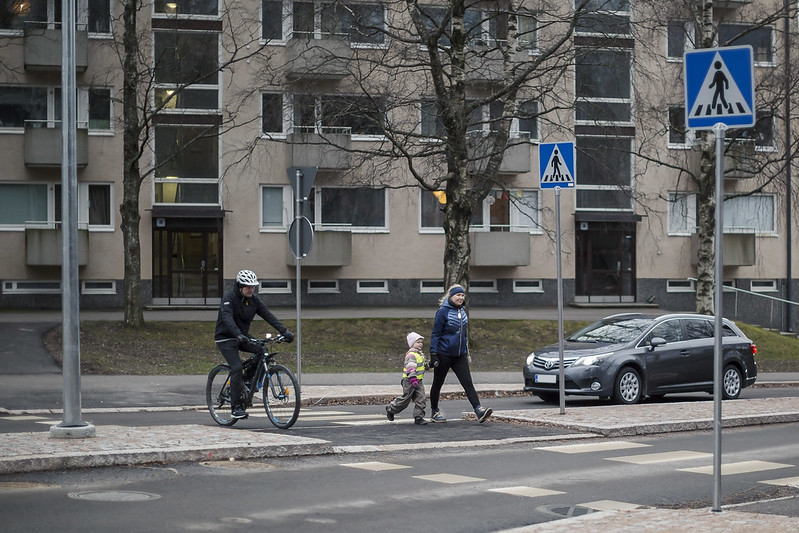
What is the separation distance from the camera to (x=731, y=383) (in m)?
20.5

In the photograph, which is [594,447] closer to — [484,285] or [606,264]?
[484,285]

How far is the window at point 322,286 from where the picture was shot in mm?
40562

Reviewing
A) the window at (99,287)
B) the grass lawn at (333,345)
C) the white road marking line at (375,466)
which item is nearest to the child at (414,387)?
the white road marking line at (375,466)

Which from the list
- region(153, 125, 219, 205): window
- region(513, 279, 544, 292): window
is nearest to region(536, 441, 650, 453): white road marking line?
region(153, 125, 219, 205): window

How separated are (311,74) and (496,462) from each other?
52.2ft

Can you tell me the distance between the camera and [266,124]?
123 ft

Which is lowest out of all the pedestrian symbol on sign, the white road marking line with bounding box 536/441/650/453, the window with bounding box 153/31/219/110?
the white road marking line with bounding box 536/441/650/453

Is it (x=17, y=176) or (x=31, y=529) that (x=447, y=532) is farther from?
(x=17, y=176)

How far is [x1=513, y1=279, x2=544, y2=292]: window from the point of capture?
42.5 metres

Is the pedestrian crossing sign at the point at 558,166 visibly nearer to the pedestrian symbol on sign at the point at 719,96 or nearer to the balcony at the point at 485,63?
the pedestrian symbol on sign at the point at 719,96

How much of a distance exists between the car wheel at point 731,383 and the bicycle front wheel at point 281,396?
973cm

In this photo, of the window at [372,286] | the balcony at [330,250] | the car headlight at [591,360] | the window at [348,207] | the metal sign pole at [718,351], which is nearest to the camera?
the metal sign pole at [718,351]

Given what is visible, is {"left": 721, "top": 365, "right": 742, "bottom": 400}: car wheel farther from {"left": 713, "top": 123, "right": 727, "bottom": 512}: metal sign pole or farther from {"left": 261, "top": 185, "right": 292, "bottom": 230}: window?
{"left": 261, "top": 185, "right": 292, "bottom": 230}: window

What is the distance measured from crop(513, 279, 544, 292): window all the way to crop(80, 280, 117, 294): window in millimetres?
14233
